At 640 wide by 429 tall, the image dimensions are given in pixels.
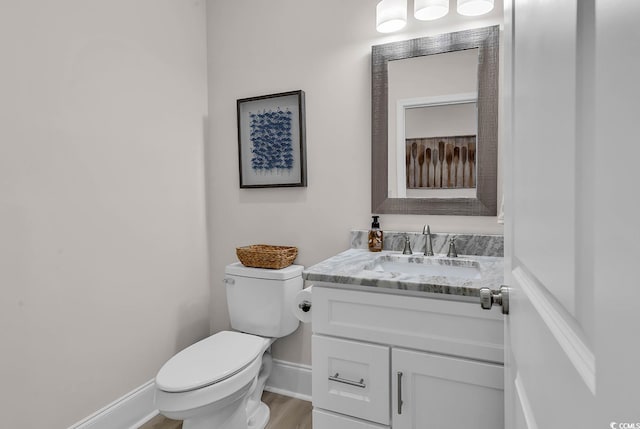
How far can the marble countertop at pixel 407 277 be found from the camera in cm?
113

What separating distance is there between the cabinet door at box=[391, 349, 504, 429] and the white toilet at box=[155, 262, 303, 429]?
2.19 feet

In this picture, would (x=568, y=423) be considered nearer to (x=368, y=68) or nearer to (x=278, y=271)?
(x=278, y=271)

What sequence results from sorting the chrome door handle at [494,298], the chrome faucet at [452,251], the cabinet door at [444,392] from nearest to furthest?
the chrome door handle at [494,298] → the cabinet door at [444,392] → the chrome faucet at [452,251]

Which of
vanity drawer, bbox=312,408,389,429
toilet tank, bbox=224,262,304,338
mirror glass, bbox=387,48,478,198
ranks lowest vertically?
vanity drawer, bbox=312,408,389,429

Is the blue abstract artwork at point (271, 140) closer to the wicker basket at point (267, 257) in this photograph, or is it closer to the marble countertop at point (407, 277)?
the wicker basket at point (267, 257)

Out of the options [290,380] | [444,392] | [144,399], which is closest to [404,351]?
[444,392]

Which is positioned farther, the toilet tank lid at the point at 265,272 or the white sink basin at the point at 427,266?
the toilet tank lid at the point at 265,272

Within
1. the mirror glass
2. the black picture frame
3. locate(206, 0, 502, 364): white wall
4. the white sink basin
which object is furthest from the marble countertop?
the black picture frame

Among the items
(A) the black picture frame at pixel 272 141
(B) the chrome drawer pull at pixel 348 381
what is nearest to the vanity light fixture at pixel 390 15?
(A) the black picture frame at pixel 272 141

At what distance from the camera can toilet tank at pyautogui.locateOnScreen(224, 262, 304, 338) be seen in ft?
6.10

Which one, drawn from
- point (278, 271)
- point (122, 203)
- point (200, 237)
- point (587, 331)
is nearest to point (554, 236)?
point (587, 331)

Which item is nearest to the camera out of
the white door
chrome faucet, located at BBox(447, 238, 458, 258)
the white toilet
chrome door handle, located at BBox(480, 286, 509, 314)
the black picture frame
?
the white door

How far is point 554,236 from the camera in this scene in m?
0.40

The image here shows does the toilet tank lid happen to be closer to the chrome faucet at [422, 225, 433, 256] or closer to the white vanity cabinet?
the white vanity cabinet
